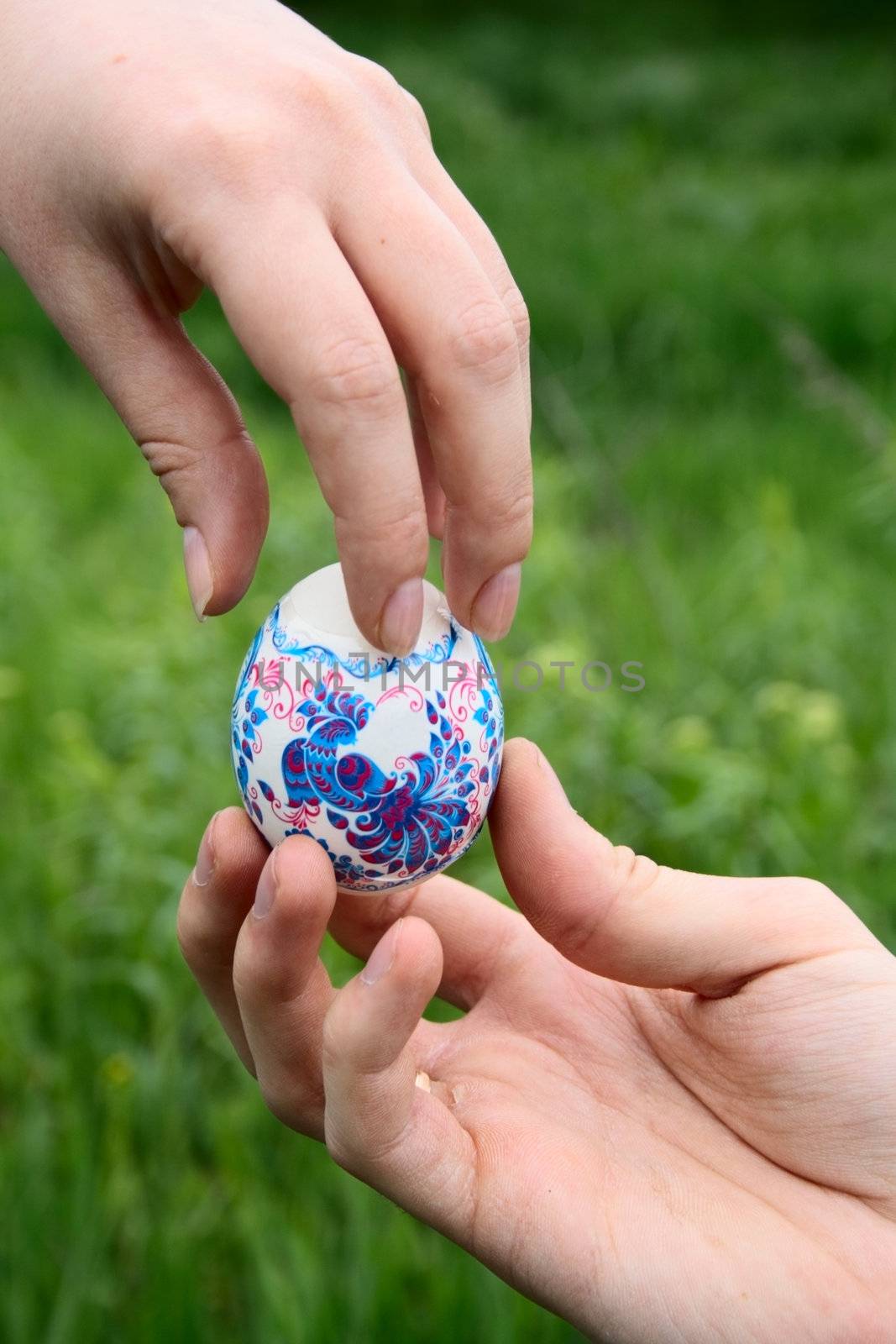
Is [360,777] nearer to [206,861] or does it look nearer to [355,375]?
[206,861]

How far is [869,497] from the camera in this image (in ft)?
8.92

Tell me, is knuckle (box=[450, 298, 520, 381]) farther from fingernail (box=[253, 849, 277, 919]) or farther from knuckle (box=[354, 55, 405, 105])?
fingernail (box=[253, 849, 277, 919])

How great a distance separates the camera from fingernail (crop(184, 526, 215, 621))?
A: 148cm

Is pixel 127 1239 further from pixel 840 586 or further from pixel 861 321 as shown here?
pixel 861 321

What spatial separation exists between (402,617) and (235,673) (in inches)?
78.1

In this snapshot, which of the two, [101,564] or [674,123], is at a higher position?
[101,564]

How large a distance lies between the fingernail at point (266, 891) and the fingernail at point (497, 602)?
37cm

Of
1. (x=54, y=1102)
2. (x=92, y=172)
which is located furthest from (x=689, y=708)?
(x=92, y=172)

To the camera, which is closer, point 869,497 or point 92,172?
point 92,172

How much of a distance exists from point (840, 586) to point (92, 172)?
9.97 ft

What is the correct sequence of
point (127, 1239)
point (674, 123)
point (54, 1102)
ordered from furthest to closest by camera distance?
point (674, 123)
point (54, 1102)
point (127, 1239)

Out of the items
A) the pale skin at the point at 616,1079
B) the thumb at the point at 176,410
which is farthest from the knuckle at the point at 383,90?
the pale skin at the point at 616,1079

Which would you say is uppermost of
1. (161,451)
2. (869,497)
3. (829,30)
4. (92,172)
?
(92,172)

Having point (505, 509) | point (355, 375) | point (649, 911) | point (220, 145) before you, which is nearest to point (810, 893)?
point (649, 911)
